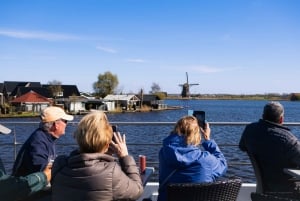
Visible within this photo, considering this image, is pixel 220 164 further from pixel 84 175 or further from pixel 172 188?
pixel 84 175

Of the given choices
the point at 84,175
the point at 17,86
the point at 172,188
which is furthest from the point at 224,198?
the point at 17,86

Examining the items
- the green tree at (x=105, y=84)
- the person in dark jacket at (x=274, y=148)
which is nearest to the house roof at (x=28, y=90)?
the green tree at (x=105, y=84)

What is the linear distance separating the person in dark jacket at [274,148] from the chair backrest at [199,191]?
0.76m

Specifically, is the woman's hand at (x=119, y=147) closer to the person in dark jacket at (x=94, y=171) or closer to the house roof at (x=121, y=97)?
the person in dark jacket at (x=94, y=171)

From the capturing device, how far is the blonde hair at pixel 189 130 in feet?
10.6

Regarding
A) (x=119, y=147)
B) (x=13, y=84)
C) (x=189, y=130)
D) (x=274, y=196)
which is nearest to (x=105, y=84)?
(x=13, y=84)

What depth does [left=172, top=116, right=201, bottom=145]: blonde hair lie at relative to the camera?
3.22 meters

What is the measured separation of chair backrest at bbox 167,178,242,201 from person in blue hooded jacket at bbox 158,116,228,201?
0.28m

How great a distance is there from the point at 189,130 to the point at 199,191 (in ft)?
1.92

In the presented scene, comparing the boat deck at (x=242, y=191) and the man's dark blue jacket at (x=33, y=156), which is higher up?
the man's dark blue jacket at (x=33, y=156)

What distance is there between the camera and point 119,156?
2.79 m

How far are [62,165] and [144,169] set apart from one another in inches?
53.7

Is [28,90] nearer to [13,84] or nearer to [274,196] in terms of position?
[13,84]

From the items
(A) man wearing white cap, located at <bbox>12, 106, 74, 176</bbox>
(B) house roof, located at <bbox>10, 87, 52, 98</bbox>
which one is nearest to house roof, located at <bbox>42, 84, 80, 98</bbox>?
(B) house roof, located at <bbox>10, 87, 52, 98</bbox>
